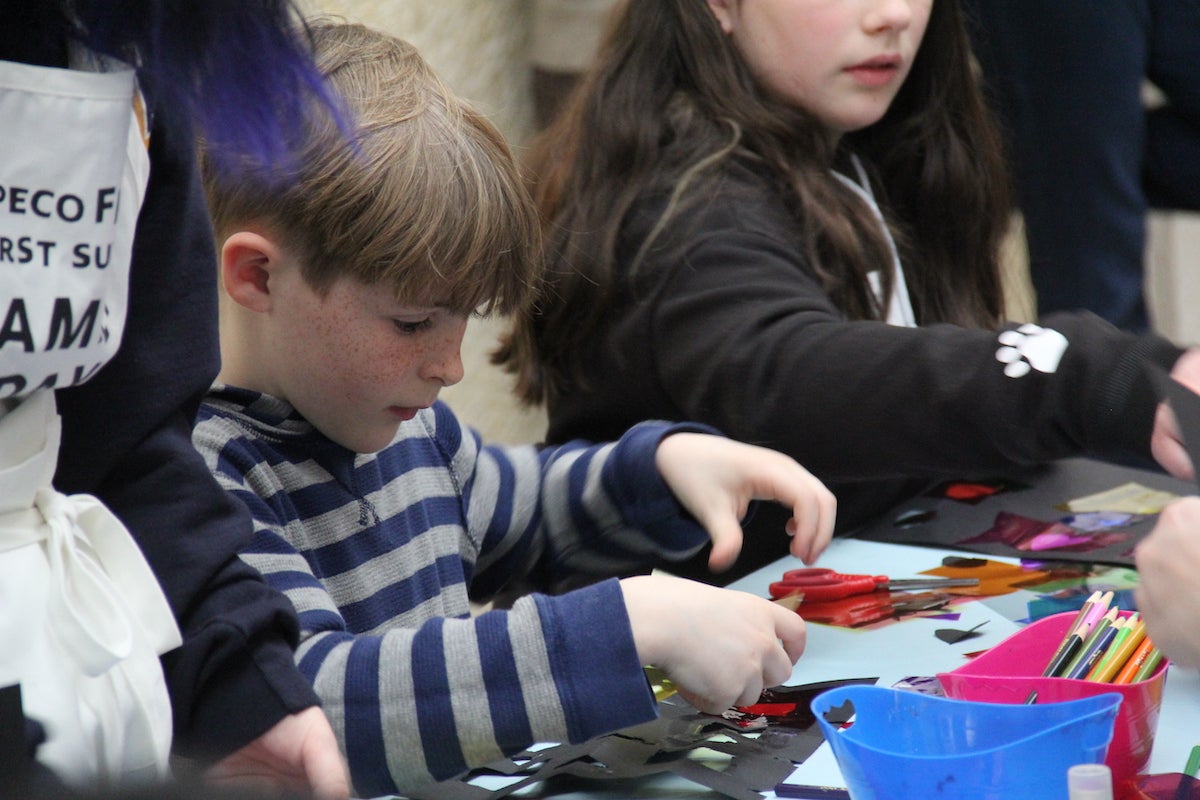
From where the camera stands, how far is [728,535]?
Answer: 99 centimetres

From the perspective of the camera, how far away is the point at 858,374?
1.18 metres

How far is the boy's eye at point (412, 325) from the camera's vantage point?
91 centimetres

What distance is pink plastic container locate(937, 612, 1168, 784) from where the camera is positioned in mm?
728

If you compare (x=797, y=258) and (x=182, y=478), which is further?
(x=797, y=258)

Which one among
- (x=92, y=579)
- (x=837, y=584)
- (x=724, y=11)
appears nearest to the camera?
(x=92, y=579)

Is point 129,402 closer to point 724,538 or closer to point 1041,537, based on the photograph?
point 724,538

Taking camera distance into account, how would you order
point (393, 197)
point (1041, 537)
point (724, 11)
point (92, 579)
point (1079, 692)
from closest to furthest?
1. point (92, 579)
2. point (1079, 692)
3. point (393, 197)
4. point (1041, 537)
5. point (724, 11)

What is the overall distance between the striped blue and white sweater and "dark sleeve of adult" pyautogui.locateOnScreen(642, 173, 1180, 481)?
166 mm

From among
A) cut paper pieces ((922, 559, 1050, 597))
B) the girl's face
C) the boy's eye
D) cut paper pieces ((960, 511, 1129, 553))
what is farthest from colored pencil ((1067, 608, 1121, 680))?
the girl's face

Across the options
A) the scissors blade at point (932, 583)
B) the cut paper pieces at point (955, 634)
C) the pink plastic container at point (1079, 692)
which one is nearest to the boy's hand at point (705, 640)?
the pink plastic container at point (1079, 692)

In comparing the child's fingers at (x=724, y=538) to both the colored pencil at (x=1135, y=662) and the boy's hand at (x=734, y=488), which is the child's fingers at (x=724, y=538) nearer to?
the boy's hand at (x=734, y=488)

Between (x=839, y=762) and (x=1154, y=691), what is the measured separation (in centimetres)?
19

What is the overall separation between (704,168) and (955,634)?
1.88ft

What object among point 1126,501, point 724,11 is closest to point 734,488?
point 1126,501
